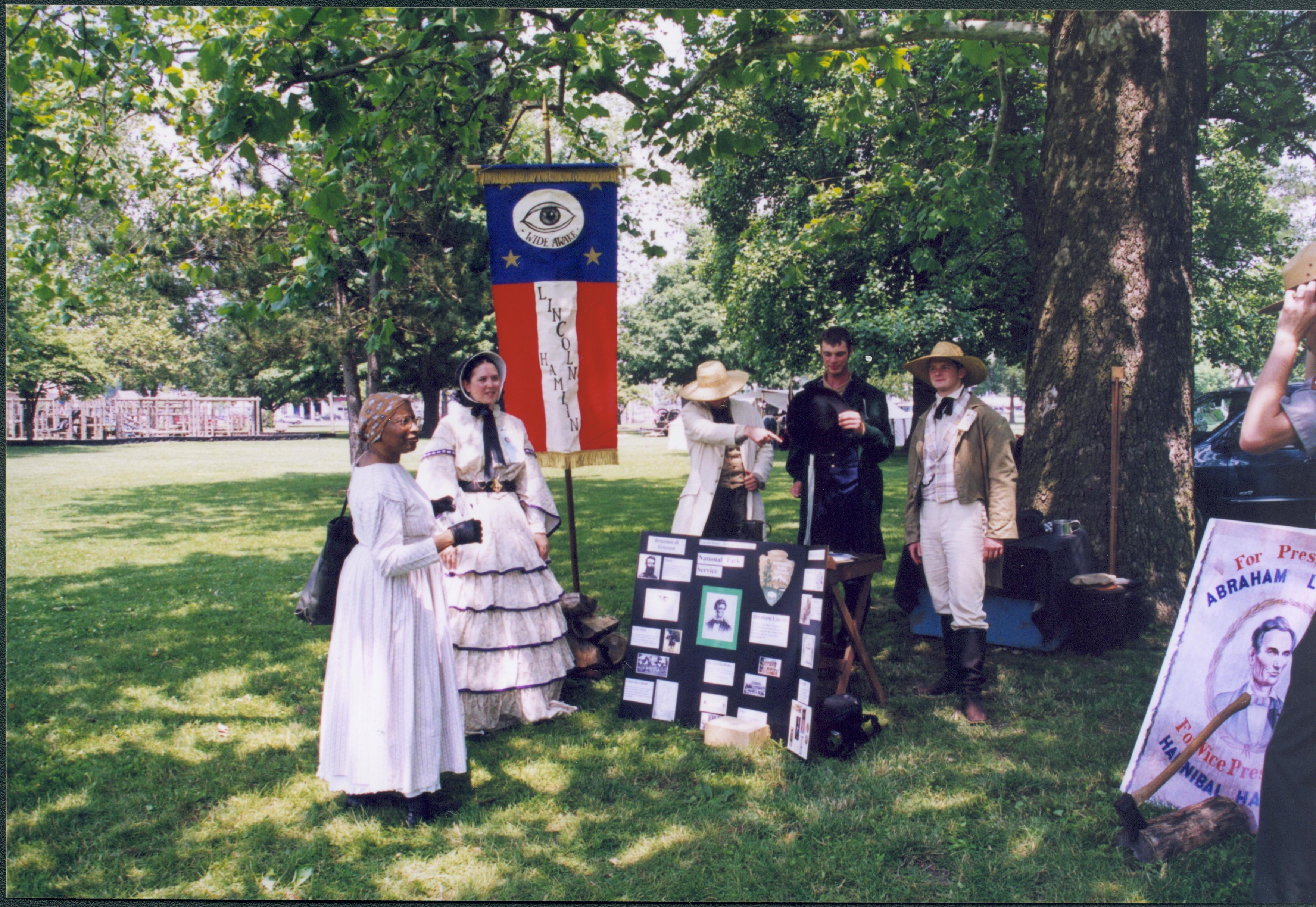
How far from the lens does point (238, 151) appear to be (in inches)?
190

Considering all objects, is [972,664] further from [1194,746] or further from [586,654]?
[586,654]

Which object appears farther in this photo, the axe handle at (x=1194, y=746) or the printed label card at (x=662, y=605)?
the printed label card at (x=662, y=605)

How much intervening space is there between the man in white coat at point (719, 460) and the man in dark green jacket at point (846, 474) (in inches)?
11.6

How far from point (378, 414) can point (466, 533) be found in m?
0.60

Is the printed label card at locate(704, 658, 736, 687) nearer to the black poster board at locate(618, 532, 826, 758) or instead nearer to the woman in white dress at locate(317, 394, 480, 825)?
the black poster board at locate(618, 532, 826, 758)

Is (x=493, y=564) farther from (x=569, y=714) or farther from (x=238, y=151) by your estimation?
(x=238, y=151)

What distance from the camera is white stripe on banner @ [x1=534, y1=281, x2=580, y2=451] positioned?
5.28 m

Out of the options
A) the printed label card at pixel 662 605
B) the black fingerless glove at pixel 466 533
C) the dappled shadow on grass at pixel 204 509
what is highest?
the black fingerless glove at pixel 466 533

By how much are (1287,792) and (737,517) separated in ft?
10.5

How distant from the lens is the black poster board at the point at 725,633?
14.1 feet

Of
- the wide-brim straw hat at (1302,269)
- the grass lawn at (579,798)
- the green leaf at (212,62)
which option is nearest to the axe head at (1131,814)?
the grass lawn at (579,798)

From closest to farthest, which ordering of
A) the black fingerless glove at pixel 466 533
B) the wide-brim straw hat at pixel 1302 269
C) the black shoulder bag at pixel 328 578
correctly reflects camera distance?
the wide-brim straw hat at pixel 1302 269, the black fingerless glove at pixel 466 533, the black shoulder bag at pixel 328 578

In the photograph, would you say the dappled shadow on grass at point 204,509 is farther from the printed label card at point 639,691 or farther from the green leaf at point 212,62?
the printed label card at point 639,691

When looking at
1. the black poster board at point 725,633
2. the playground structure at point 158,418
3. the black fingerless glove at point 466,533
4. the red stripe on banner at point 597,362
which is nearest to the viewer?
the black fingerless glove at point 466,533
